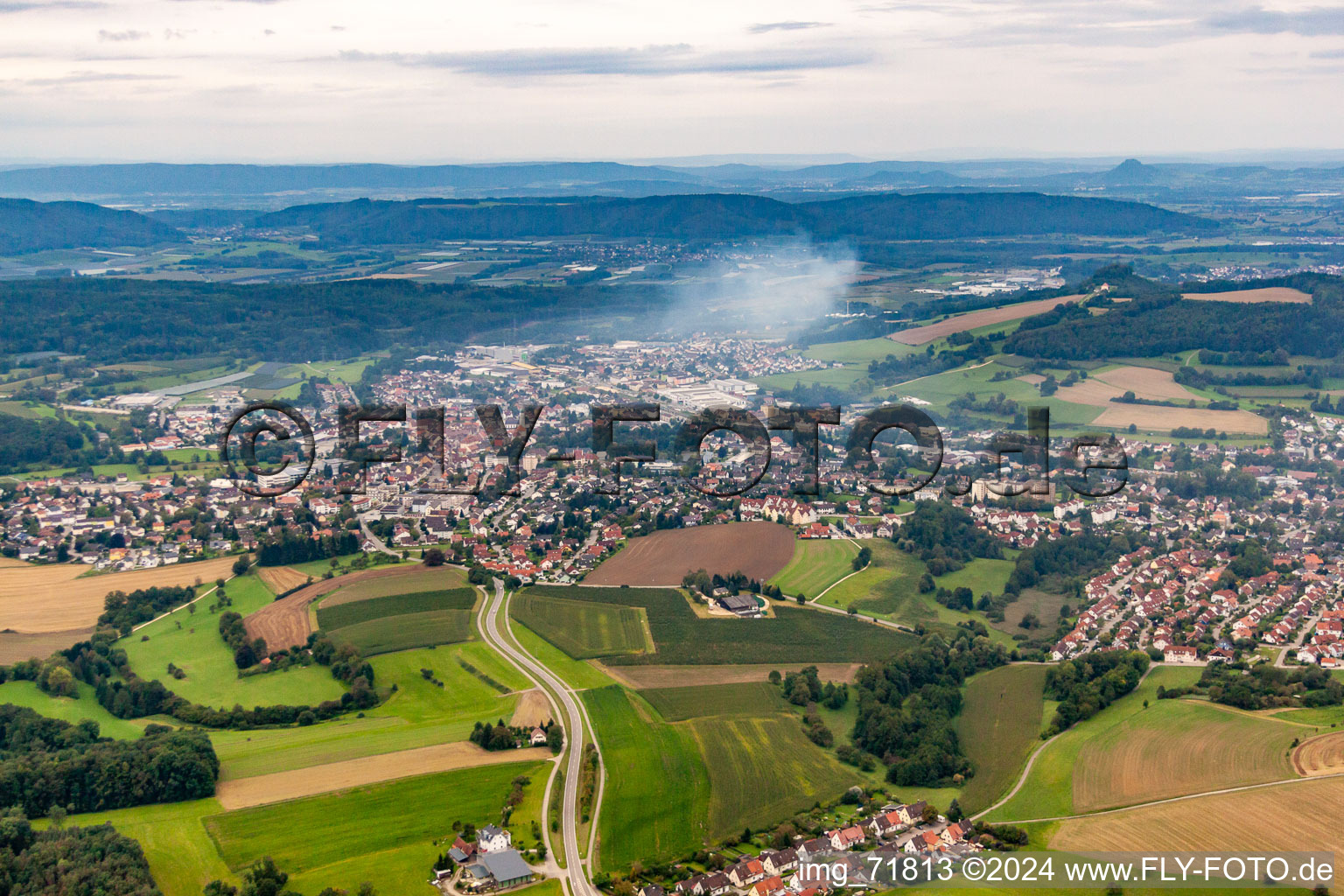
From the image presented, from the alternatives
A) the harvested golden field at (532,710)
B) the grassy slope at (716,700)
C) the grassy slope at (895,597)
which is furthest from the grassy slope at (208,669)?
the grassy slope at (895,597)

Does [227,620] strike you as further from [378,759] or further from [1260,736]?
[1260,736]

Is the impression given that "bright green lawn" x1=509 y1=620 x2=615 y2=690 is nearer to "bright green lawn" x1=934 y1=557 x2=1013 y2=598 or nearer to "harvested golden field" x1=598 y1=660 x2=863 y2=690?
"harvested golden field" x1=598 y1=660 x2=863 y2=690

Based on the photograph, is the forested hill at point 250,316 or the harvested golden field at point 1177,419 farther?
the forested hill at point 250,316

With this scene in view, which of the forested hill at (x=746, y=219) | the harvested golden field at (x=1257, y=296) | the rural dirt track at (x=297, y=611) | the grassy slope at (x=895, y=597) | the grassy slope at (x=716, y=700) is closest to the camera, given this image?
the grassy slope at (x=716, y=700)

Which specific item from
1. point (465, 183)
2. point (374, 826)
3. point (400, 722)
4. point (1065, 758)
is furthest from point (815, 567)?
point (465, 183)

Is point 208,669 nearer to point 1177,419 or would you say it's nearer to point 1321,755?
point 1321,755

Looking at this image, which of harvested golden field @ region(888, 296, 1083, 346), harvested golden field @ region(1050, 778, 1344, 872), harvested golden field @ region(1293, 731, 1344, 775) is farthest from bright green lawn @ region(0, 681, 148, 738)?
harvested golden field @ region(888, 296, 1083, 346)

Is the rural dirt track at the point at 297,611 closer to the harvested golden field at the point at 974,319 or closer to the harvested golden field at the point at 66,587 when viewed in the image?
the harvested golden field at the point at 66,587
